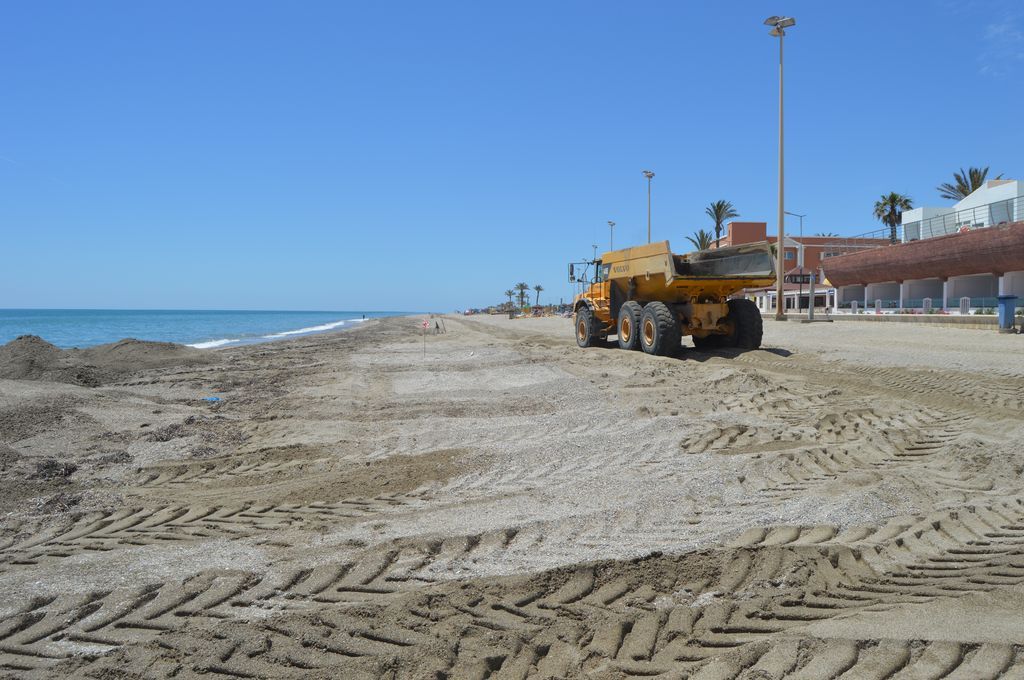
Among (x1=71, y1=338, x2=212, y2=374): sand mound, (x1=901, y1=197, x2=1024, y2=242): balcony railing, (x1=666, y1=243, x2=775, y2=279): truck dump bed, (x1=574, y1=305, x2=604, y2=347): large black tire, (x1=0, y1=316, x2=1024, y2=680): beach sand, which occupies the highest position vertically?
(x1=901, y1=197, x2=1024, y2=242): balcony railing

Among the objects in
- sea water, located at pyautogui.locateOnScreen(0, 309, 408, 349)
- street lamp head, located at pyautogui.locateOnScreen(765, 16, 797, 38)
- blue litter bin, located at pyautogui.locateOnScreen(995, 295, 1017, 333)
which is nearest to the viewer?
blue litter bin, located at pyautogui.locateOnScreen(995, 295, 1017, 333)

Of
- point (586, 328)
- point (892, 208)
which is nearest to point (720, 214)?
point (892, 208)

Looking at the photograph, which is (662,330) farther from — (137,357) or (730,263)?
(137,357)

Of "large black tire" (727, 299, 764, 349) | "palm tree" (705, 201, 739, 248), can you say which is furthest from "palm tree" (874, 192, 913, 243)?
"large black tire" (727, 299, 764, 349)

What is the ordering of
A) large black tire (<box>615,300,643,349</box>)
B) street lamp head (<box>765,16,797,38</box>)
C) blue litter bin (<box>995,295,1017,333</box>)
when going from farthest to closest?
street lamp head (<box>765,16,797,38</box>), blue litter bin (<box>995,295,1017,333</box>), large black tire (<box>615,300,643,349</box>)

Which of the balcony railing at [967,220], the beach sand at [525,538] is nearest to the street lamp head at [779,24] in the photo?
the balcony railing at [967,220]

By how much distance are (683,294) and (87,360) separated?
55.5 ft

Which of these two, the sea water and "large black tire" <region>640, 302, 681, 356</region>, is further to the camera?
the sea water

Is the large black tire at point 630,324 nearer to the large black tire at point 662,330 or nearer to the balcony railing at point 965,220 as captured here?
the large black tire at point 662,330

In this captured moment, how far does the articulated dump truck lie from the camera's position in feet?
47.3

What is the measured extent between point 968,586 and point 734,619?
52.5 inches

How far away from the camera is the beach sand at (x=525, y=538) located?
300 centimetres

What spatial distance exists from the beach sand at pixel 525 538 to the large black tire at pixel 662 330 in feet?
15.5

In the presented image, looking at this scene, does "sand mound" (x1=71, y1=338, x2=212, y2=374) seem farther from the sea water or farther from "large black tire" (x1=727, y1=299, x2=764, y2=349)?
"large black tire" (x1=727, y1=299, x2=764, y2=349)
